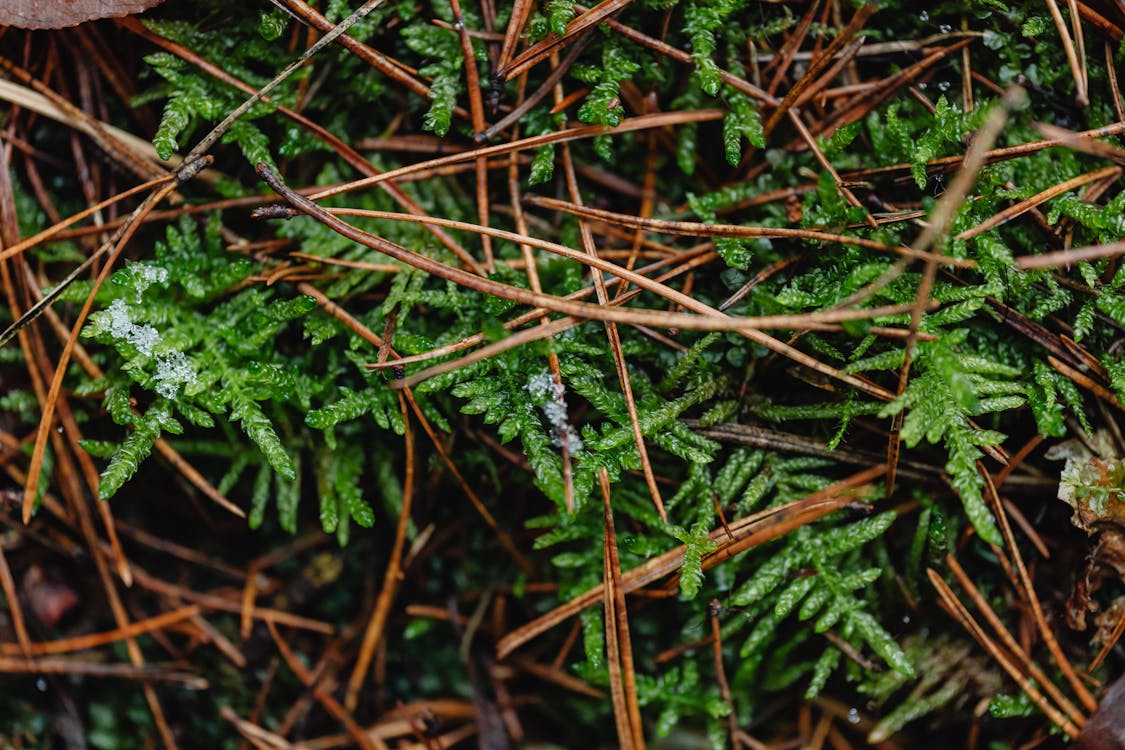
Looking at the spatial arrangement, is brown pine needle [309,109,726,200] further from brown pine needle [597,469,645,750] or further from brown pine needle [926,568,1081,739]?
brown pine needle [926,568,1081,739]

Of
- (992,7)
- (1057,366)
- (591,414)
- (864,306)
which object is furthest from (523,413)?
(992,7)

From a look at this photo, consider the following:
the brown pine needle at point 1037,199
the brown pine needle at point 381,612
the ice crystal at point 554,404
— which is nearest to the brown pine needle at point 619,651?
the ice crystal at point 554,404

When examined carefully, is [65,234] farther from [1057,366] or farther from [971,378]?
[1057,366]

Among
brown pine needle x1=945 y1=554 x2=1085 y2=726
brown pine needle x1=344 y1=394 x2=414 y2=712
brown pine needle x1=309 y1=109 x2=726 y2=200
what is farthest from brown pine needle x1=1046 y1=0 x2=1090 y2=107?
brown pine needle x1=344 y1=394 x2=414 y2=712

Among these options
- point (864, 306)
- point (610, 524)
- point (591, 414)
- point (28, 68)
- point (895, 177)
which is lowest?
point (610, 524)

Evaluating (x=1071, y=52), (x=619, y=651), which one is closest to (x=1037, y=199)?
(x=1071, y=52)

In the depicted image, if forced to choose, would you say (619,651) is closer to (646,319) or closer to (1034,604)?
(646,319)

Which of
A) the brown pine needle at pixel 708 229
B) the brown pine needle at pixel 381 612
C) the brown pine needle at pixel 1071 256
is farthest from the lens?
the brown pine needle at pixel 381 612

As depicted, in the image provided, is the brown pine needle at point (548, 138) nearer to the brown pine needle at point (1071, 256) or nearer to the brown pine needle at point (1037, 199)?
the brown pine needle at point (1037, 199)
